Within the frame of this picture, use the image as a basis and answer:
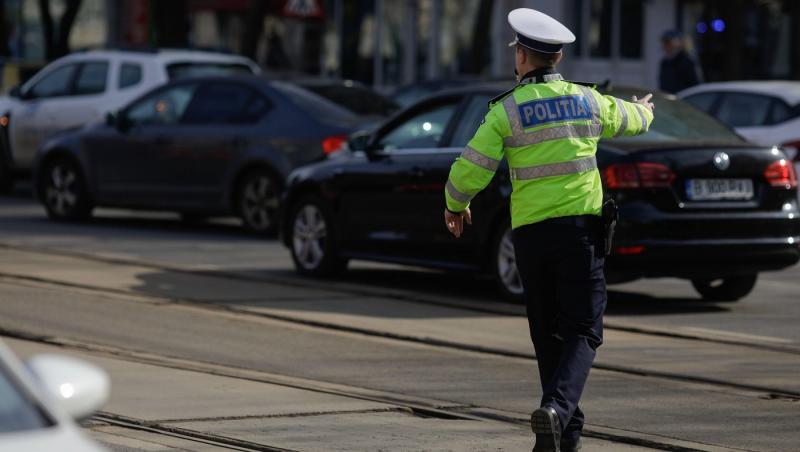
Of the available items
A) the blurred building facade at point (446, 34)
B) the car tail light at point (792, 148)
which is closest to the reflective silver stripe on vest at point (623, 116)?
the car tail light at point (792, 148)

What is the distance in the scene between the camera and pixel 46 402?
3914mm

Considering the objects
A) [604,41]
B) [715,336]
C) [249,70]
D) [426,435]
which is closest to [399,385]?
[426,435]

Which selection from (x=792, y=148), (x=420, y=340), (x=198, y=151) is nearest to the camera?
(x=420, y=340)

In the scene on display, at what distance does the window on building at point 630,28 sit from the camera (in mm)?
35094

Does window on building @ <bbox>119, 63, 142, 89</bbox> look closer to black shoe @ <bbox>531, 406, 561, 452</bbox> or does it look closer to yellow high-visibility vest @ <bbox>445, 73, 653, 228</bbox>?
yellow high-visibility vest @ <bbox>445, 73, 653, 228</bbox>

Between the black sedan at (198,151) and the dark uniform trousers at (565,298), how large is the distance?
966 centimetres

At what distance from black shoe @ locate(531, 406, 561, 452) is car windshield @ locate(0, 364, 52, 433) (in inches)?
118

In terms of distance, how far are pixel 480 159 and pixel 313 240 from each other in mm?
6943

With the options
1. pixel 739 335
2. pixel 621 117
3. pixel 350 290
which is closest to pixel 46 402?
pixel 621 117

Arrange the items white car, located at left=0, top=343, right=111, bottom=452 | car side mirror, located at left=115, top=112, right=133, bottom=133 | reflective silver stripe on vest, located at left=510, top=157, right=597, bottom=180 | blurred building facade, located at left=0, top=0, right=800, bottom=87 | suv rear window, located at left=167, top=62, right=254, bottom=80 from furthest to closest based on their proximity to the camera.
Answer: blurred building facade, located at left=0, top=0, right=800, bottom=87 < suv rear window, located at left=167, top=62, right=254, bottom=80 < car side mirror, located at left=115, top=112, right=133, bottom=133 < reflective silver stripe on vest, located at left=510, top=157, right=597, bottom=180 < white car, located at left=0, top=343, right=111, bottom=452

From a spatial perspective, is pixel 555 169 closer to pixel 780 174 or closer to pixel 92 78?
pixel 780 174

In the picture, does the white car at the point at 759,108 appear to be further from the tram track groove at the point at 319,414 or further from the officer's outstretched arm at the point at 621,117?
the officer's outstretched arm at the point at 621,117

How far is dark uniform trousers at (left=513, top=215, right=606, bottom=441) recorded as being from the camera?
6891 mm

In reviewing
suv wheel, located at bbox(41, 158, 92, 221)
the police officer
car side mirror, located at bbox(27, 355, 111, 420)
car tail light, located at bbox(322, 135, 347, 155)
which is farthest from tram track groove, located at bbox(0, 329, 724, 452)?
suv wheel, located at bbox(41, 158, 92, 221)
